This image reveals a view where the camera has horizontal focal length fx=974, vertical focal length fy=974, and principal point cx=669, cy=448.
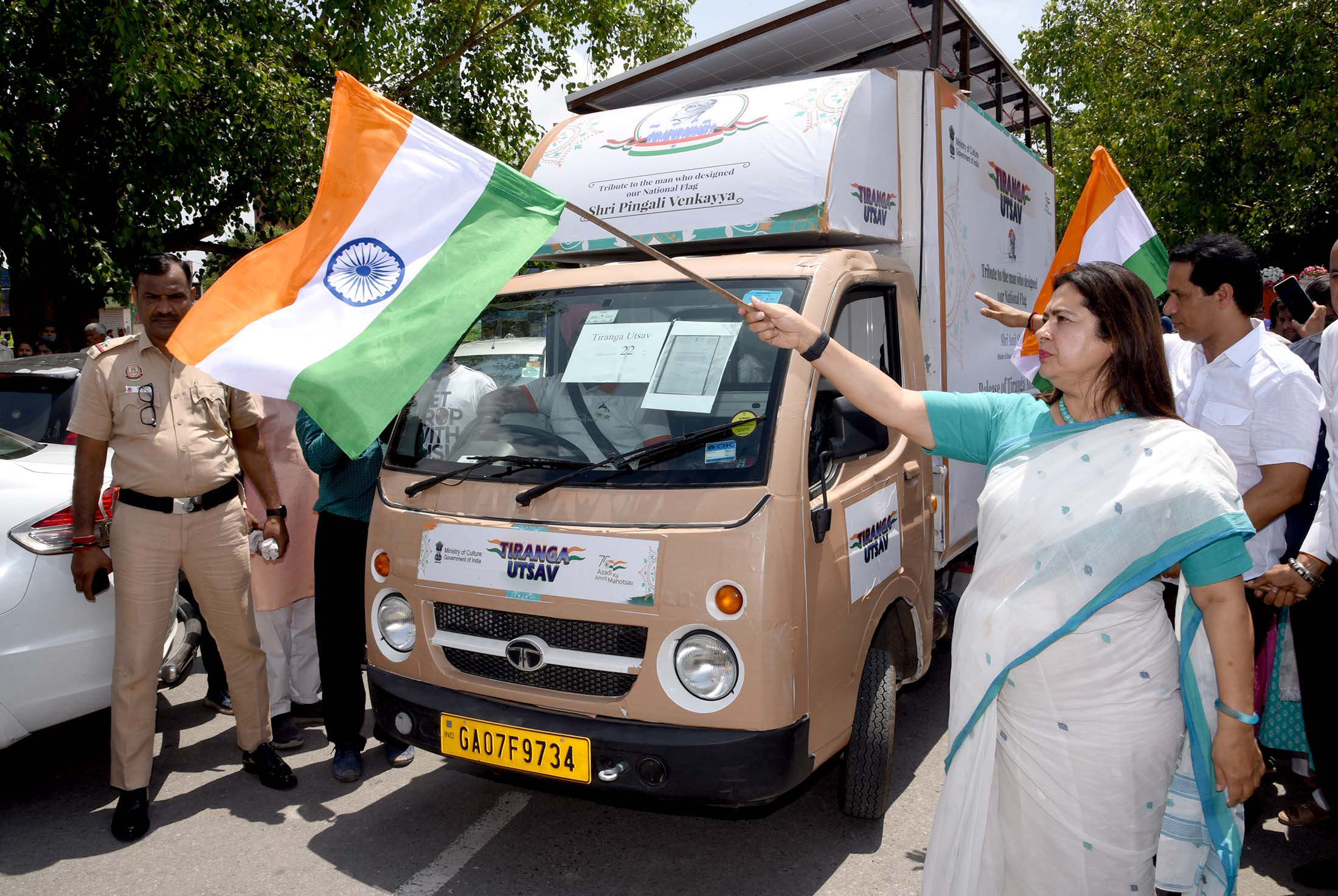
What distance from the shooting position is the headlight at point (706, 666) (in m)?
2.85

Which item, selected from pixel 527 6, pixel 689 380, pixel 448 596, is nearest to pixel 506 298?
pixel 689 380

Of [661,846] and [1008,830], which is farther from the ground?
[1008,830]

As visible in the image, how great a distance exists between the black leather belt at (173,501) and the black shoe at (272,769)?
1.04 metres

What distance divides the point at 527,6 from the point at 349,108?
11.9 metres

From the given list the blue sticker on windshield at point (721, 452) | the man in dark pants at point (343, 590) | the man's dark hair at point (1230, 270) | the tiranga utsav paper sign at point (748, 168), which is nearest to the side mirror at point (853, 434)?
the blue sticker on windshield at point (721, 452)

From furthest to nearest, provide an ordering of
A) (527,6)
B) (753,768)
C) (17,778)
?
(527,6), (17,778), (753,768)

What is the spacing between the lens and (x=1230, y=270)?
11.0ft

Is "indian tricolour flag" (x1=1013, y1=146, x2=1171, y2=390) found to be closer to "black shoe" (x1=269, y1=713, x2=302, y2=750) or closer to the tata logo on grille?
the tata logo on grille

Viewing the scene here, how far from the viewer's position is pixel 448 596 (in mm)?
3201

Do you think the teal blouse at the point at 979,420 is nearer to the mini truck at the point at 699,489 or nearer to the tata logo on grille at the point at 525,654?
the mini truck at the point at 699,489

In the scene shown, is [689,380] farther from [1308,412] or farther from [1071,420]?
[1308,412]

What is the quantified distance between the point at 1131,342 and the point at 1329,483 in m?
1.44

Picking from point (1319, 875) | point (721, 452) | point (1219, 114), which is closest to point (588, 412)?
point (721, 452)

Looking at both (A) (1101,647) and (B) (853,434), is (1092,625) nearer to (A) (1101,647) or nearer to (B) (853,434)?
(A) (1101,647)
